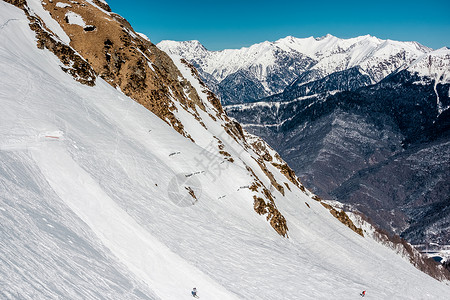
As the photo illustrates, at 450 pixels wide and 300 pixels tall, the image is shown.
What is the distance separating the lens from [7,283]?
11.5m

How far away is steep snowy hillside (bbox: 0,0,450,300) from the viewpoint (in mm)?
17031

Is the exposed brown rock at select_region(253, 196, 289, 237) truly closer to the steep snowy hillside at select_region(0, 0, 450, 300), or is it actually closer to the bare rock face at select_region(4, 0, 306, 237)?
the steep snowy hillside at select_region(0, 0, 450, 300)

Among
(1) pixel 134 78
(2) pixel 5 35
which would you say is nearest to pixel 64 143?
(2) pixel 5 35

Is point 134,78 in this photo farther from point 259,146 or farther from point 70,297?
point 259,146

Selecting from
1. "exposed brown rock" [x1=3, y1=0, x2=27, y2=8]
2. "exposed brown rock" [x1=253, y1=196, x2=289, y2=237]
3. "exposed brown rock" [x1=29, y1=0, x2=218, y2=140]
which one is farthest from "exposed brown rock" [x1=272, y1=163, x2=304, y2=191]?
"exposed brown rock" [x1=3, y1=0, x2=27, y2=8]

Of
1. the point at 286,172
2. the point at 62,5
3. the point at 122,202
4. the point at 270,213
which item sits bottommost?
the point at 122,202

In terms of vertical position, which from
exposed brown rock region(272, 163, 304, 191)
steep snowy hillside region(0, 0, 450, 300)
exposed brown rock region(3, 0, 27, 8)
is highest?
exposed brown rock region(272, 163, 304, 191)

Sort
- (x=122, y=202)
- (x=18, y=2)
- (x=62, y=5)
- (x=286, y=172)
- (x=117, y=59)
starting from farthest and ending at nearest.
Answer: (x=286, y=172) → (x=62, y=5) → (x=117, y=59) → (x=18, y=2) → (x=122, y=202)

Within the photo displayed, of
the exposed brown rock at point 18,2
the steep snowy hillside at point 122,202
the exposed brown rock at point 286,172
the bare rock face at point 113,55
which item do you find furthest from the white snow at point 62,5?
the exposed brown rock at point 286,172

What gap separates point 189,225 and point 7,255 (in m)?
18.0

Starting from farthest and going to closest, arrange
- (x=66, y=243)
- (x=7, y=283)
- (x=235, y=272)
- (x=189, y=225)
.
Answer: (x=189, y=225) < (x=235, y=272) < (x=66, y=243) < (x=7, y=283)

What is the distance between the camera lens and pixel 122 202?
25891mm

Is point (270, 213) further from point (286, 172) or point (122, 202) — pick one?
point (286, 172)

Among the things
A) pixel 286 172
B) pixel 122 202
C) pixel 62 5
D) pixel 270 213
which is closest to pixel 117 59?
pixel 62 5
